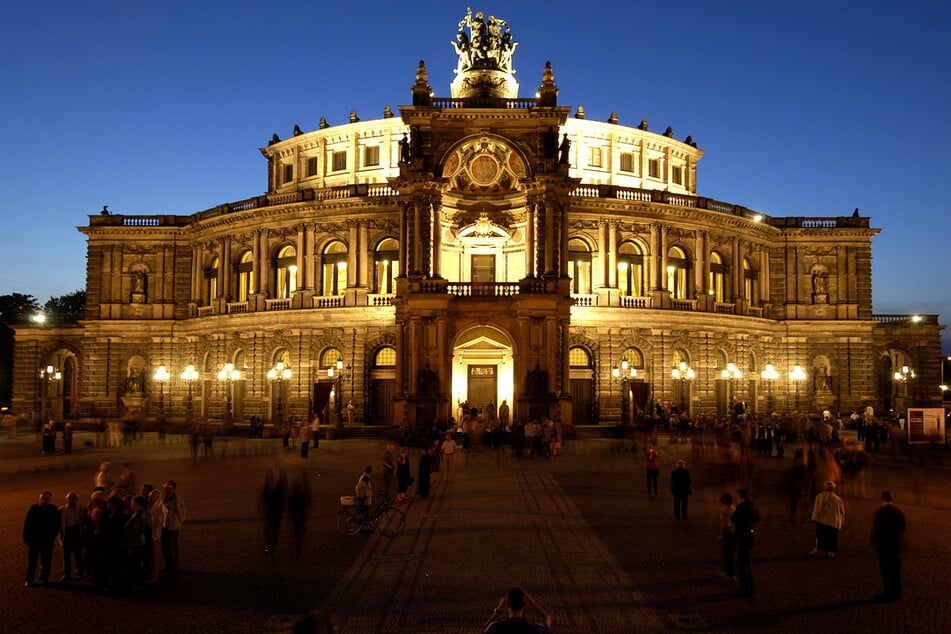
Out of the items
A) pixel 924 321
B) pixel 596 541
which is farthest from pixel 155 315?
pixel 924 321

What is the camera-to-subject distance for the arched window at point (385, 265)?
52.2 metres

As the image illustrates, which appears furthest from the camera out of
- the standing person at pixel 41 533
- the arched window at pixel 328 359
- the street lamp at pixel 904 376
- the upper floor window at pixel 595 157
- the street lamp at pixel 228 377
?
the upper floor window at pixel 595 157

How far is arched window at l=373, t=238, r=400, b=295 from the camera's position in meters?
52.2

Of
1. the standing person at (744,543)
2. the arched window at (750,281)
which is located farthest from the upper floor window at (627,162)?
the standing person at (744,543)

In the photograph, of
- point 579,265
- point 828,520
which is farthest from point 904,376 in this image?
point 828,520

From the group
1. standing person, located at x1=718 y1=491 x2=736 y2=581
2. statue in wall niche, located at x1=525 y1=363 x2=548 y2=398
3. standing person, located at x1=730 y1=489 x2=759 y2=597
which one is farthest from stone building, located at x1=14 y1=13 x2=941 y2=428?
standing person, located at x1=730 y1=489 x2=759 y2=597

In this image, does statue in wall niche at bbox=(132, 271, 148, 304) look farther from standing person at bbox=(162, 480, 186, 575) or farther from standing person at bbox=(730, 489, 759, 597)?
standing person at bbox=(730, 489, 759, 597)

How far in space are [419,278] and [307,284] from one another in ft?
38.0

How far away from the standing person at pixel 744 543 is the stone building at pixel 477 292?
1144 inches

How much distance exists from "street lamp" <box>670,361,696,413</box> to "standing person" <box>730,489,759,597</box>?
37871 mm

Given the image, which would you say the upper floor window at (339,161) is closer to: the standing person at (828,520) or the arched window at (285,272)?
the arched window at (285,272)

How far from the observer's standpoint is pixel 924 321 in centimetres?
6259

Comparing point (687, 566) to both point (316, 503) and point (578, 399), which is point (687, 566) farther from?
point (578, 399)

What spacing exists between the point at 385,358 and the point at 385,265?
5858 millimetres
